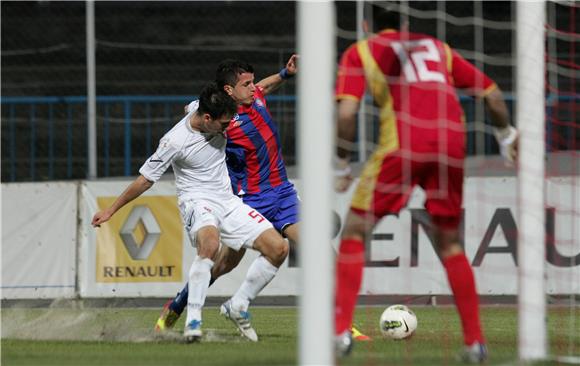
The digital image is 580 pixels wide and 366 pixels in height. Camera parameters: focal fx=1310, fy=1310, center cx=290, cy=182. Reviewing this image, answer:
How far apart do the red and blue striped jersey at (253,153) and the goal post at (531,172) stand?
3.12 metres

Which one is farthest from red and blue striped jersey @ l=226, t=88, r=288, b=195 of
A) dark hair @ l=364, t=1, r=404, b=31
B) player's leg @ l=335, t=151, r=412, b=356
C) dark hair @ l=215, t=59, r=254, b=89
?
player's leg @ l=335, t=151, r=412, b=356

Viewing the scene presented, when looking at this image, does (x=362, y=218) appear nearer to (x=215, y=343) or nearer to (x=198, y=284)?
(x=215, y=343)

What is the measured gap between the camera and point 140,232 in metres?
13.1

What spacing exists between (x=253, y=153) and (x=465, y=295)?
10.7 ft

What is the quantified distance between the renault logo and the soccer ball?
5.05 meters

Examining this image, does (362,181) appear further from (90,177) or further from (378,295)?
(90,177)

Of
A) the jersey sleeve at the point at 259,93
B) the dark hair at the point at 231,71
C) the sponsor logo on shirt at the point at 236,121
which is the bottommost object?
the sponsor logo on shirt at the point at 236,121

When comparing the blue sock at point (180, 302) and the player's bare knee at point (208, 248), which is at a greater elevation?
the player's bare knee at point (208, 248)

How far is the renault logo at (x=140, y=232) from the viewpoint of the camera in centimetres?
1307

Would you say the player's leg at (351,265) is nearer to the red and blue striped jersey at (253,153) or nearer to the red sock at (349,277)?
the red sock at (349,277)

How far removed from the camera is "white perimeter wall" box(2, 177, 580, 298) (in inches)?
502

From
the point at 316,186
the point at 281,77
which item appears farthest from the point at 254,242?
the point at 316,186

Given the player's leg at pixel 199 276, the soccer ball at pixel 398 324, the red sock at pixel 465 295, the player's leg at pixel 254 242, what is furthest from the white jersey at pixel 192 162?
the red sock at pixel 465 295

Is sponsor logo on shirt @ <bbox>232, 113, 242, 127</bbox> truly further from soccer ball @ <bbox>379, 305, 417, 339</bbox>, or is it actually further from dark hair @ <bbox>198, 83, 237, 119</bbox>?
soccer ball @ <bbox>379, 305, 417, 339</bbox>
